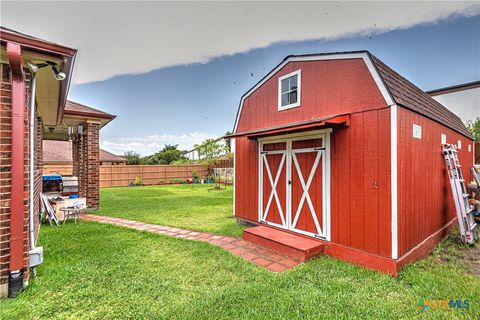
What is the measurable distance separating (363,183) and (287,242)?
167 centimetres

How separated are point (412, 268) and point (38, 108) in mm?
8551

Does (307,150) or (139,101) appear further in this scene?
(139,101)

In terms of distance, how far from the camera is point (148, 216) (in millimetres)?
7137

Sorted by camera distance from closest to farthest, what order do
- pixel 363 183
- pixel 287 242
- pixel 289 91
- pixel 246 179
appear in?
pixel 363 183 < pixel 287 242 < pixel 289 91 < pixel 246 179

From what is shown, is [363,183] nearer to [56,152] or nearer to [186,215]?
[186,215]

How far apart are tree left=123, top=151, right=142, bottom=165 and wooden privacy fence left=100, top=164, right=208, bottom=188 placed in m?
16.7

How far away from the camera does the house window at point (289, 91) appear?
15.8ft

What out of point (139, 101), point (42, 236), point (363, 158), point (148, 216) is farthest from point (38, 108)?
point (139, 101)

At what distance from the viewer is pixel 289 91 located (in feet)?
16.4

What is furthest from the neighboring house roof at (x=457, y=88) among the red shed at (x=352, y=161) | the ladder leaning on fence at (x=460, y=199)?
the ladder leaning on fence at (x=460, y=199)

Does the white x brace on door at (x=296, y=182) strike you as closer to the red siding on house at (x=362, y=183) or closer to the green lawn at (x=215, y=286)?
the red siding on house at (x=362, y=183)

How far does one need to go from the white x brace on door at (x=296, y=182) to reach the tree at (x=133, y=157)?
A: 32.6m

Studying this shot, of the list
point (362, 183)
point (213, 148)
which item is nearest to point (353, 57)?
point (362, 183)

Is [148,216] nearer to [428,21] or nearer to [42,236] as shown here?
[42,236]
